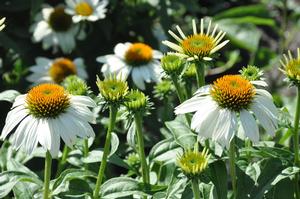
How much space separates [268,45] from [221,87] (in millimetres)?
2150

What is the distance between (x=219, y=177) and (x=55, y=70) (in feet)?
3.56

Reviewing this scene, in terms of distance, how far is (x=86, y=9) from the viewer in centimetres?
250

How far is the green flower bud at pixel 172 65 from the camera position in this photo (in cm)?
156

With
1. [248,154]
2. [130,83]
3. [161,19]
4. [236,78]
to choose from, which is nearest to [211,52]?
[236,78]

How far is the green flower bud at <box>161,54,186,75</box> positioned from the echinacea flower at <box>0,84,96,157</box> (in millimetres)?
195

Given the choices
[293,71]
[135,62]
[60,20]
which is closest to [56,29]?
[60,20]

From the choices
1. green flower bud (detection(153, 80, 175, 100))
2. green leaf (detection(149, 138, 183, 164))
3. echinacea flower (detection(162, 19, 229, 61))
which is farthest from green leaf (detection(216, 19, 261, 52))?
echinacea flower (detection(162, 19, 229, 61))

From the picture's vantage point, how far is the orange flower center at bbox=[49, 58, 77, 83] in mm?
2414

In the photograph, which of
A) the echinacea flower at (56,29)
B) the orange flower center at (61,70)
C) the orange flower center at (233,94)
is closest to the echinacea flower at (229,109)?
the orange flower center at (233,94)

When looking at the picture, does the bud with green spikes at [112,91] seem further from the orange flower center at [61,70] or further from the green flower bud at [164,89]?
the orange flower center at [61,70]

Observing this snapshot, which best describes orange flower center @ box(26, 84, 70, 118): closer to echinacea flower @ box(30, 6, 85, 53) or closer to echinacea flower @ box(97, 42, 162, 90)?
echinacea flower @ box(97, 42, 162, 90)

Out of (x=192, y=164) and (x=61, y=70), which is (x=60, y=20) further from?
(x=192, y=164)

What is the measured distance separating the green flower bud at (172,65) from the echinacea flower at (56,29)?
1132mm

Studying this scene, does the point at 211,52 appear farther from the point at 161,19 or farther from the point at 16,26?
the point at 16,26
